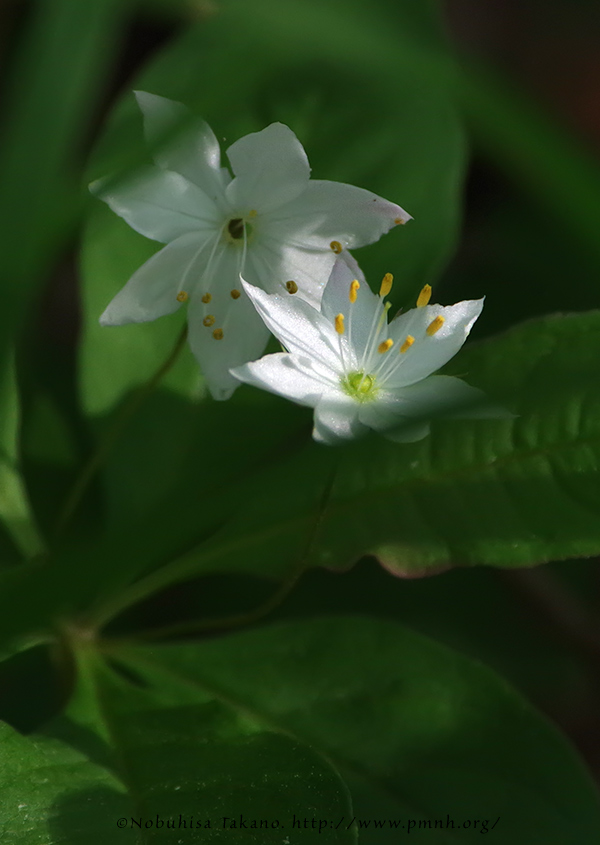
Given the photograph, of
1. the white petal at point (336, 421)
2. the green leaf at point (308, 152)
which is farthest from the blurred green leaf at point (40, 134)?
the green leaf at point (308, 152)

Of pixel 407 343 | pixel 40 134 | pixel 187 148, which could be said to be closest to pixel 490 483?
pixel 407 343

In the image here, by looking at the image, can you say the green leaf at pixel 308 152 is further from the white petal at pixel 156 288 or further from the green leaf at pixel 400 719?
the green leaf at pixel 400 719

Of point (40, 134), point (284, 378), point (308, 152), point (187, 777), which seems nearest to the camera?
point (40, 134)

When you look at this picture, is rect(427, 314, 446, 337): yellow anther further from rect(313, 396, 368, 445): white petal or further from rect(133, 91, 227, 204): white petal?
rect(133, 91, 227, 204): white petal

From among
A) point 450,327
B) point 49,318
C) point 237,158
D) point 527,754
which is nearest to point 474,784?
point 527,754

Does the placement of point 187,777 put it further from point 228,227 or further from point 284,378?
point 228,227
